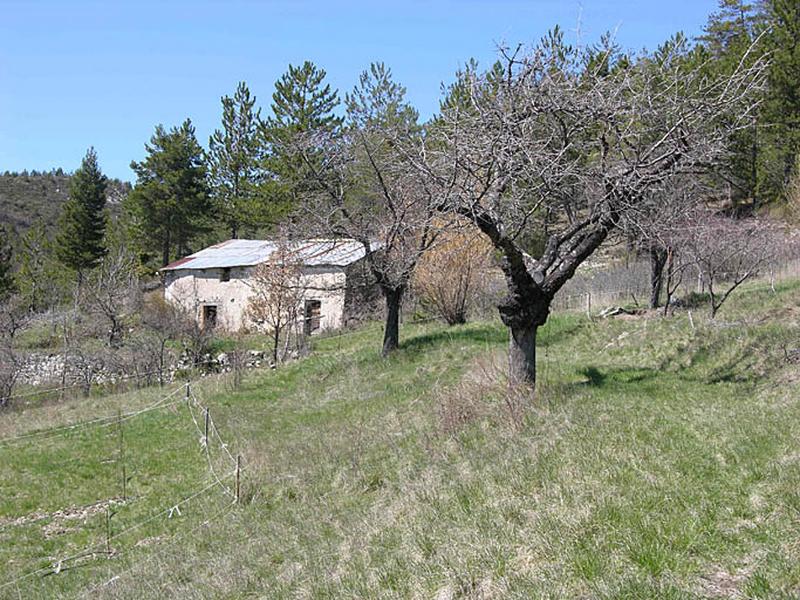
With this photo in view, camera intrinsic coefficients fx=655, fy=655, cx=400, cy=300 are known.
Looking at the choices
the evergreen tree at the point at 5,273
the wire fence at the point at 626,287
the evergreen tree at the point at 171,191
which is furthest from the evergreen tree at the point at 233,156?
the wire fence at the point at 626,287

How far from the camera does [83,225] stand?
39.7m

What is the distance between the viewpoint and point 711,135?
902 cm

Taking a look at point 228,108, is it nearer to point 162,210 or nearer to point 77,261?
point 162,210

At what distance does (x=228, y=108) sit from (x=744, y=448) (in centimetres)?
3807

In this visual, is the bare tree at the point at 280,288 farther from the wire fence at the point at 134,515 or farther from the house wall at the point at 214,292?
the wire fence at the point at 134,515

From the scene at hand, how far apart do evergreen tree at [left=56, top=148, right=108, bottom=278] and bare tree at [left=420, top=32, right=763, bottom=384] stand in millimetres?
35615

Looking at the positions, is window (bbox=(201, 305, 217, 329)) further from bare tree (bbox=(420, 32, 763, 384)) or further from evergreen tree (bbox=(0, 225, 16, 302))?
bare tree (bbox=(420, 32, 763, 384))

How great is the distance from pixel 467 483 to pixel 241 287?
25.8 m

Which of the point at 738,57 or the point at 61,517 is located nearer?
the point at 61,517

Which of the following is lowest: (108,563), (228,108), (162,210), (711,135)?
(108,563)

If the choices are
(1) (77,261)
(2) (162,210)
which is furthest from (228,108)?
(1) (77,261)

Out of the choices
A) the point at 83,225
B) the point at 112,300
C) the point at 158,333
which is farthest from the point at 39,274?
the point at 158,333

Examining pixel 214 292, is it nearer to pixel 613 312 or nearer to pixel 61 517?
pixel 613 312

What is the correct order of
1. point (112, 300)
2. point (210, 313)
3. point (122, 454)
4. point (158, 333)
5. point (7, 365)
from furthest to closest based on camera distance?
point (210, 313)
point (112, 300)
point (158, 333)
point (7, 365)
point (122, 454)
